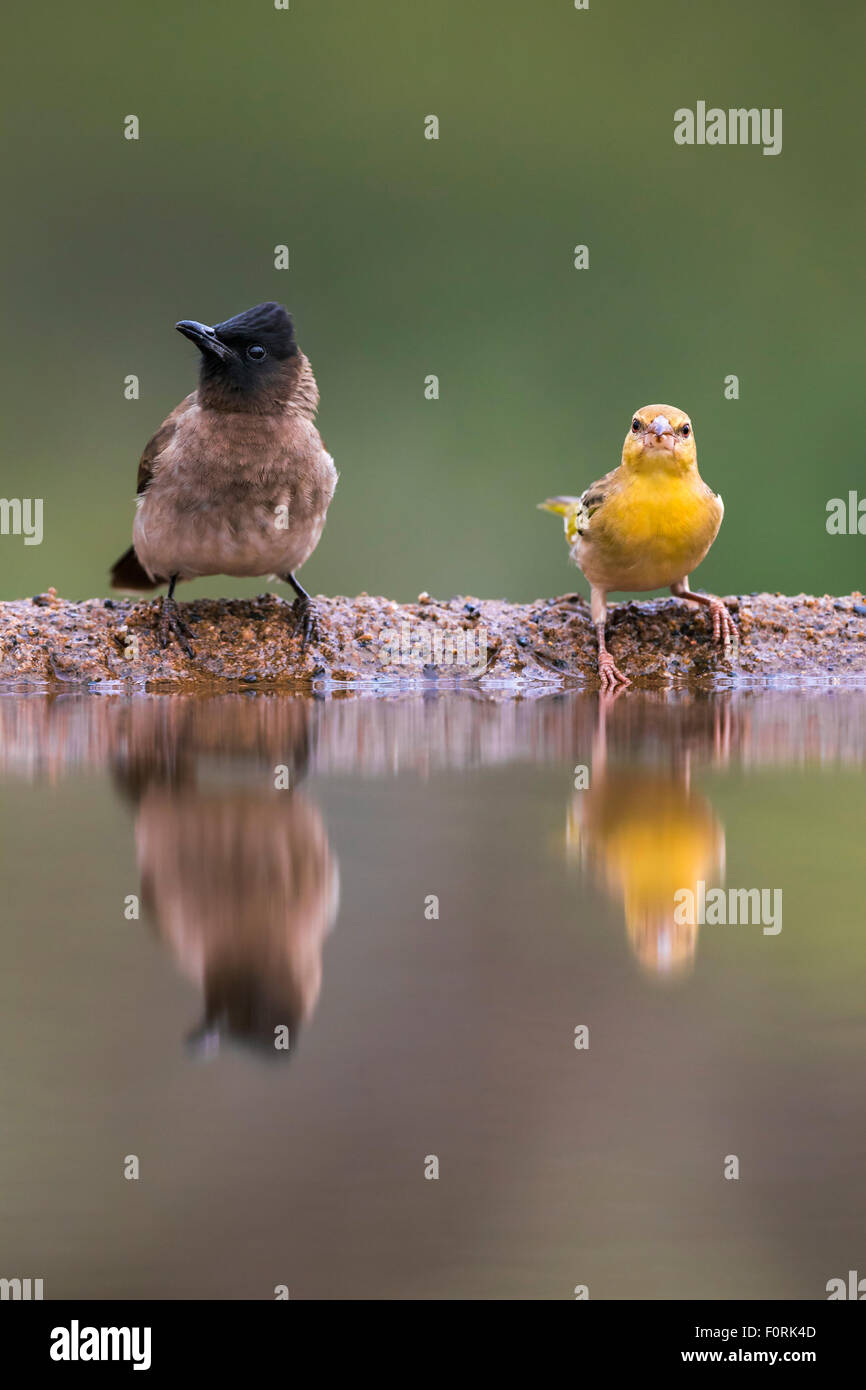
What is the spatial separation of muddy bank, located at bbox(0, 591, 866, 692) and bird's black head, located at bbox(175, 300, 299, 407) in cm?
64

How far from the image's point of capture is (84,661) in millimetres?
4438

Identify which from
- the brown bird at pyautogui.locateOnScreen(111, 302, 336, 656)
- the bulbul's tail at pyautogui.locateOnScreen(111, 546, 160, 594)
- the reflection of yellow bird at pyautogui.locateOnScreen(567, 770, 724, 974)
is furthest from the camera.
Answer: the bulbul's tail at pyautogui.locateOnScreen(111, 546, 160, 594)

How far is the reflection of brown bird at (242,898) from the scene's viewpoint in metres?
1.66

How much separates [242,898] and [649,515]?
2.48 metres

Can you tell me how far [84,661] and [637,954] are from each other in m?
2.90

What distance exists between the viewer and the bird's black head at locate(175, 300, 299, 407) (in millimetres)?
4438

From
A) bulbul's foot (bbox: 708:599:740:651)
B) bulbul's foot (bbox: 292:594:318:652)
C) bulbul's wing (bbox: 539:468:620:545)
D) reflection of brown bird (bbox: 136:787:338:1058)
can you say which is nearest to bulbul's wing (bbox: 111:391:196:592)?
bulbul's foot (bbox: 292:594:318:652)

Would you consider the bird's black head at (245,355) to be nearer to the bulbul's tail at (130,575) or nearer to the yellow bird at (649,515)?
the bulbul's tail at (130,575)

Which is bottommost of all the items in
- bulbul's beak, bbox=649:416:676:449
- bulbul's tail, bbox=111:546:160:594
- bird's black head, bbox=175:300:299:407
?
bulbul's tail, bbox=111:546:160:594

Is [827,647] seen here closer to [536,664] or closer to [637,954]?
[536,664]

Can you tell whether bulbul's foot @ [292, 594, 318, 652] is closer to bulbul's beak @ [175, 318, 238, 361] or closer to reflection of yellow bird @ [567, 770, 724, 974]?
bulbul's beak @ [175, 318, 238, 361]

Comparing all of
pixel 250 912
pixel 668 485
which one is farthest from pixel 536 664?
pixel 250 912

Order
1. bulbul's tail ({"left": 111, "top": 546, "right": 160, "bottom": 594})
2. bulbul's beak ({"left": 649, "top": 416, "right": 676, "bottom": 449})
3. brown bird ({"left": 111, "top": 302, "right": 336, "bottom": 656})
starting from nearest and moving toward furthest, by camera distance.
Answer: bulbul's beak ({"left": 649, "top": 416, "right": 676, "bottom": 449})
brown bird ({"left": 111, "top": 302, "right": 336, "bottom": 656})
bulbul's tail ({"left": 111, "top": 546, "right": 160, "bottom": 594})

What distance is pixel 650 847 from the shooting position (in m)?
2.37
